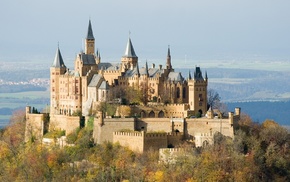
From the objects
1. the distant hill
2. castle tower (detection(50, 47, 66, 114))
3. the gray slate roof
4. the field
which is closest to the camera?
the gray slate roof

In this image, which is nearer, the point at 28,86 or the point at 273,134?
the point at 273,134

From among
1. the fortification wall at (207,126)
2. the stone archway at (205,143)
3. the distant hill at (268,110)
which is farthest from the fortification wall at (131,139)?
the distant hill at (268,110)

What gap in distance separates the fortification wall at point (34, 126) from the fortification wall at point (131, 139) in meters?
7.60

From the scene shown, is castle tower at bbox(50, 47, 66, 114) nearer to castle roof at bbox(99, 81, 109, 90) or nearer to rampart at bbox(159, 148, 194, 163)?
castle roof at bbox(99, 81, 109, 90)

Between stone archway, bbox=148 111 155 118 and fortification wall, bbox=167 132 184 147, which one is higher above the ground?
stone archway, bbox=148 111 155 118

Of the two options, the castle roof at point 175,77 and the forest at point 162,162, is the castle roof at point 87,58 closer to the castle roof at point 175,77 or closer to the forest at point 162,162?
the castle roof at point 175,77

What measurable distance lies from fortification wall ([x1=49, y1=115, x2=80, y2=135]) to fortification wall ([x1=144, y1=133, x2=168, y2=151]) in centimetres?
616

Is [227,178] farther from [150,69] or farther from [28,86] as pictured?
[28,86]

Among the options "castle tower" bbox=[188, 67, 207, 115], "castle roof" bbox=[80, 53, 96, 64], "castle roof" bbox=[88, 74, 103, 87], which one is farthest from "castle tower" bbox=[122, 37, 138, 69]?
"castle tower" bbox=[188, 67, 207, 115]

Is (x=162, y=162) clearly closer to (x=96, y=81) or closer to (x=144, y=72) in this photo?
(x=96, y=81)

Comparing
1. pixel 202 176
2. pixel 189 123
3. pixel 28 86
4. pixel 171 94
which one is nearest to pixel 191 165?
pixel 202 176

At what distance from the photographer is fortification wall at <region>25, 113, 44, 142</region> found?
6719 cm

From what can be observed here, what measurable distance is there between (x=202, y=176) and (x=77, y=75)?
49.7 feet

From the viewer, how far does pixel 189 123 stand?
6131 cm
